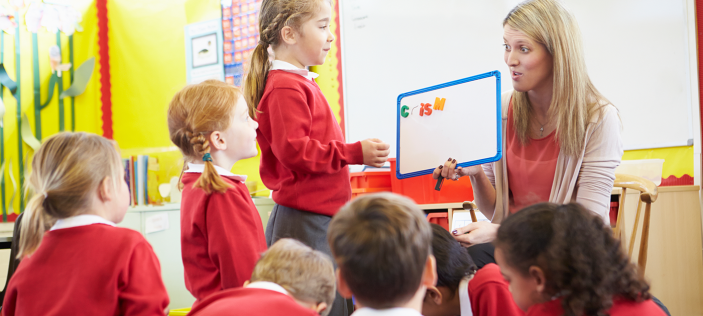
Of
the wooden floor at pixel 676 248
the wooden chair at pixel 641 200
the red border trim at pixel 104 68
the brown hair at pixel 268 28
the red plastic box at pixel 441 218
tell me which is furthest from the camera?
the red border trim at pixel 104 68

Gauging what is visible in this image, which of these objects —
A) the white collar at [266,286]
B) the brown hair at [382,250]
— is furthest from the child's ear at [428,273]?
the white collar at [266,286]

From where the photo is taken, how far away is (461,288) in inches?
47.5

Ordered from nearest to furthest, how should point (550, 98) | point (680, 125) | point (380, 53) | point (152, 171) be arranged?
point (550, 98) < point (680, 125) < point (380, 53) < point (152, 171)

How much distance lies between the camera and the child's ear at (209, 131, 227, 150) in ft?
4.39

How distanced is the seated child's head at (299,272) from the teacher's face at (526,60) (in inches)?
32.5

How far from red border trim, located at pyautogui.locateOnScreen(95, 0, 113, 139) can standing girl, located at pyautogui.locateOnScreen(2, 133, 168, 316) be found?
335 cm

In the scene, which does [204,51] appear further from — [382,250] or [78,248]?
[382,250]

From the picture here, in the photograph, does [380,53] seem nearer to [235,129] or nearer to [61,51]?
[235,129]

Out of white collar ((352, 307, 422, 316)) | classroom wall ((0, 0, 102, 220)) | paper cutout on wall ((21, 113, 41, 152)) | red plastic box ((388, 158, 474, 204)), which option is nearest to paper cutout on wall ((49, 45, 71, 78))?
classroom wall ((0, 0, 102, 220))

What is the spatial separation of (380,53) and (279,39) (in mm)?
1884

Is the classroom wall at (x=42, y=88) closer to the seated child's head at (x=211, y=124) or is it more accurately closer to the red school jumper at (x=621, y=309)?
the seated child's head at (x=211, y=124)

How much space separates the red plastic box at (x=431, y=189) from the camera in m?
2.69

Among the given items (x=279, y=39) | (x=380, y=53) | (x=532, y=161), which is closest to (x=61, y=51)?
(x=380, y=53)

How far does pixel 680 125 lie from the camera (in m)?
2.49
